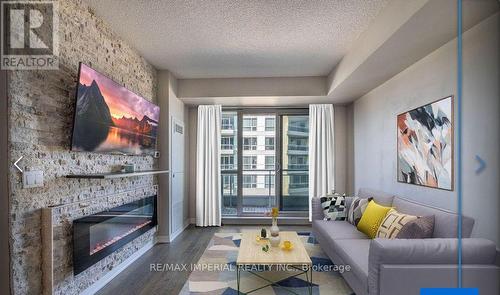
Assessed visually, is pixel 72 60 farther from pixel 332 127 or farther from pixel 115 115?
pixel 332 127

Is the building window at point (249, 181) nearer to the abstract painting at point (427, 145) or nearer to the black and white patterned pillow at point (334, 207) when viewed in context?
the black and white patterned pillow at point (334, 207)

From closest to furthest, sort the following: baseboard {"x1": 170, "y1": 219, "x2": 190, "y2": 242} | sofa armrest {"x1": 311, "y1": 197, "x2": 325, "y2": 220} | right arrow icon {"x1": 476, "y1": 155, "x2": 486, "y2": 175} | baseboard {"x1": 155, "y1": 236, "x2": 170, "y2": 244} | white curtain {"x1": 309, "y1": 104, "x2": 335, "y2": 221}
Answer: right arrow icon {"x1": 476, "y1": 155, "x2": 486, "y2": 175} < sofa armrest {"x1": 311, "y1": 197, "x2": 325, "y2": 220} < baseboard {"x1": 155, "y1": 236, "x2": 170, "y2": 244} < baseboard {"x1": 170, "y1": 219, "x2": 190, "y2": 242} < white curtain {"x1": 309, "y1": 104, "x2": 335, "y2": 221}

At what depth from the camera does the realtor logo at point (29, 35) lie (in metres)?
1.69

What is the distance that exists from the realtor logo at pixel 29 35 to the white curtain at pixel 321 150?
12.7 feet

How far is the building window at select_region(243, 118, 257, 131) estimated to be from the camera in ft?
17.0

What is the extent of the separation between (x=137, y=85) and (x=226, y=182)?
247 cm

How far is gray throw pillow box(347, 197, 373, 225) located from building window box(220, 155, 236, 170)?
91.9 inches

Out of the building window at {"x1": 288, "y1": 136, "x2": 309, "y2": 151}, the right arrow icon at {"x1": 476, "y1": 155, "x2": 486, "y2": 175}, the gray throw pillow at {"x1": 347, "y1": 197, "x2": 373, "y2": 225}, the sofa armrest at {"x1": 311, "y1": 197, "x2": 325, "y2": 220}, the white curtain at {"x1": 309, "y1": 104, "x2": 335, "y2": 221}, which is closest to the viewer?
the right arrow icon at {"x1": 476, "y1": 155, "x2": 486, "y2": 175}

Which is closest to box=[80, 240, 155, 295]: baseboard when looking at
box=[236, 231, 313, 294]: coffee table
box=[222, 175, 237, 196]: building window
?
box=[236, 231, 313, 294]: coffee table

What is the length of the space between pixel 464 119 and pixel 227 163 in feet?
15.1

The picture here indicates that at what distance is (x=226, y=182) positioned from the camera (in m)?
5.19

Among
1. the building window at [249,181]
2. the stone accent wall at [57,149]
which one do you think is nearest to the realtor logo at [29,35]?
the stone accent wall at [57,149]

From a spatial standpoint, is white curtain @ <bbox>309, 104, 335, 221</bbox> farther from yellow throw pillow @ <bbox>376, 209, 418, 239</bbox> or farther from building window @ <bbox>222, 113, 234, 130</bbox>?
yellow throw pillow @ <bbox>376, 209, 418, 239</bbox>

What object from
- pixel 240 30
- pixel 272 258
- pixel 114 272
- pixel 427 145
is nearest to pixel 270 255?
pixel 272 258
